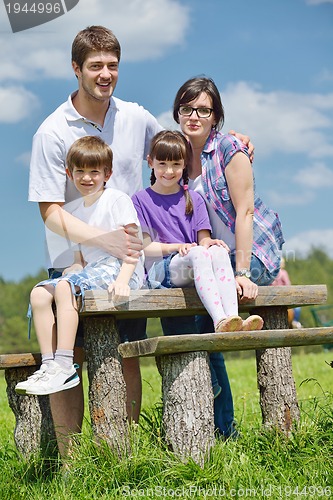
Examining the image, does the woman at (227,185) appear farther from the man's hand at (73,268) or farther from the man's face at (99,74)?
the man's hand at (73,268)

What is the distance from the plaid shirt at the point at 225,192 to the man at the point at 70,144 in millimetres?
471

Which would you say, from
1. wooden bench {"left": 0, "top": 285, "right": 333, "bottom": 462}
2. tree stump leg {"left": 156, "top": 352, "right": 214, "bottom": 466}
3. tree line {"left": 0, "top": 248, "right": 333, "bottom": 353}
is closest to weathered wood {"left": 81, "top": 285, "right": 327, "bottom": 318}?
wooden bench {"left": 0, "top": 285, "right": 333, "bottom": 462}

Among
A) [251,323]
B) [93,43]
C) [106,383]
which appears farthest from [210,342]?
[93,43]

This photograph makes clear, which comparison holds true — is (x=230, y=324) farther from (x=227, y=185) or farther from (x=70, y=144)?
(x=70, y=144)

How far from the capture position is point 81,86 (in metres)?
4.56

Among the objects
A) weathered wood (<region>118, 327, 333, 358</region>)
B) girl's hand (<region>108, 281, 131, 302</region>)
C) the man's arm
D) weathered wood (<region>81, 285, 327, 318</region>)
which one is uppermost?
the man's arm

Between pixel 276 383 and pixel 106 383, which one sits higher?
pixel 106 383

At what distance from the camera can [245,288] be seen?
4.18m

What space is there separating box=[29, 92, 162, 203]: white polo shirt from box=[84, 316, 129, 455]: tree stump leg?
783mm

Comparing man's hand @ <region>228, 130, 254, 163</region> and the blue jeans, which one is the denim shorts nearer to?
the blue jeans

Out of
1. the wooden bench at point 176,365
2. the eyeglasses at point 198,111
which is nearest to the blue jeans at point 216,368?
the wooden bench at point 176,365

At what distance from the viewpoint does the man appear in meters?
4.19

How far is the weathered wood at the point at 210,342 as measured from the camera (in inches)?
145

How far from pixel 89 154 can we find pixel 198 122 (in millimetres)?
751
